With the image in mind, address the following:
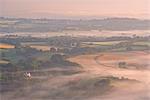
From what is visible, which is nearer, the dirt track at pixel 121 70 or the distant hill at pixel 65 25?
the dirt track at pixel 121 70

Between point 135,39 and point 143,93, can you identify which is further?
point 135,39

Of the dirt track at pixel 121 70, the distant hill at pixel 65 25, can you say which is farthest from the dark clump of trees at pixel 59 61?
the distant hill at pixel 65 25

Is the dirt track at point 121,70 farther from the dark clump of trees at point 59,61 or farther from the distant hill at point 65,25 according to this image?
the distant hill at point 65,25

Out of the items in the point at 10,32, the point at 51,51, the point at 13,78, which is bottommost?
the point at 13,78

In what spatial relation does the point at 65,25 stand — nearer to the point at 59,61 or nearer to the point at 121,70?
the point at 59,61

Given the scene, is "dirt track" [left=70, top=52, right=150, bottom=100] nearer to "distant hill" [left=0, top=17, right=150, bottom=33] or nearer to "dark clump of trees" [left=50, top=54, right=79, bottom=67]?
"dark clump of trees" [left=50, top=54, right=79, bottom=67]

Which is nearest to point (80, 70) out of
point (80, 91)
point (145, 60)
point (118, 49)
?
point (80, 91)

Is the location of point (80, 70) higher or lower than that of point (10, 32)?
lower

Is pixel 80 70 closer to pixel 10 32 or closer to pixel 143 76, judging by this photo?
pixel 143 76

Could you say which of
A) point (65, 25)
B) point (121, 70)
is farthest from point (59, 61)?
point (121, 70)
